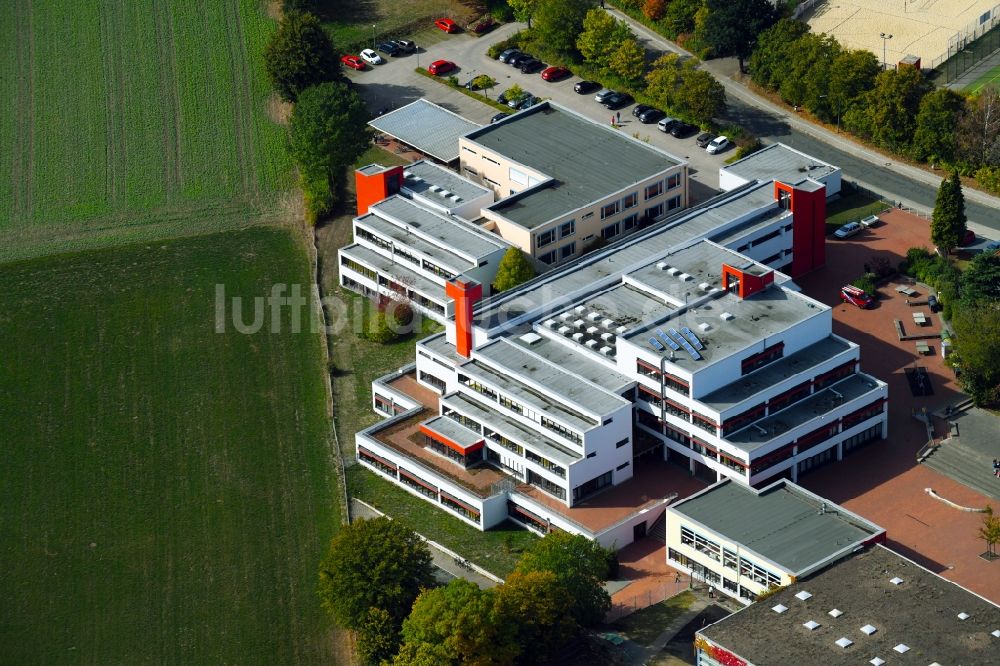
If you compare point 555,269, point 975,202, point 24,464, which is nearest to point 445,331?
point 555,269

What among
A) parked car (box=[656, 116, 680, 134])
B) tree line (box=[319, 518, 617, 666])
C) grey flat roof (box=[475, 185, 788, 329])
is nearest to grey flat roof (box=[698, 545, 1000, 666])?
tree line (box=[319, 518, 617, 666])

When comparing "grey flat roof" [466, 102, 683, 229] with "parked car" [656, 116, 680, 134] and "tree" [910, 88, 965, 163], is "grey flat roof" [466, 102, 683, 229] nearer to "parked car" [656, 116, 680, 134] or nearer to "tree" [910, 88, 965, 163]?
"parked car" [656, 116, 680, 134]

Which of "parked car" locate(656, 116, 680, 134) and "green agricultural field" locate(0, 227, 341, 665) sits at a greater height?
"parked car" locate(656, 116, 680, 134)

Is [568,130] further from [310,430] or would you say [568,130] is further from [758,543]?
[758,543]

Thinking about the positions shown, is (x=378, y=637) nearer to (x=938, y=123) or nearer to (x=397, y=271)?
Result: (x=397, y=271)

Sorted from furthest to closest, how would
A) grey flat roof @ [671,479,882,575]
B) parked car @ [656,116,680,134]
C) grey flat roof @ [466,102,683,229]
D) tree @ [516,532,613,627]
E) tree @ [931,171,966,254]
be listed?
parked car @ [656,116,680,134], grey flat roof @ [466,102,683,229], tree @ [931,171,966,254], grey flat roof @ [671,479,882,575], tree @ [516,532,613,627]

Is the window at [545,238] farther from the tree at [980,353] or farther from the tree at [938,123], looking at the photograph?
the tree at [938,123]
